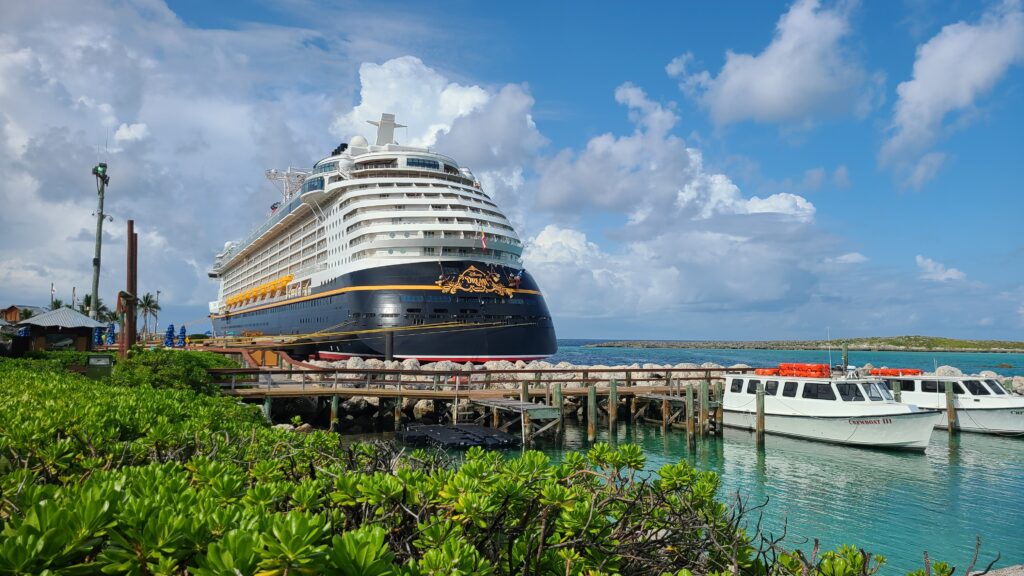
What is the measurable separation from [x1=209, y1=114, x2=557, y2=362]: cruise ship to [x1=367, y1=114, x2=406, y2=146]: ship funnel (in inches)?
164

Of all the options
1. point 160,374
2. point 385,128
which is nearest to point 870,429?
point 160,374

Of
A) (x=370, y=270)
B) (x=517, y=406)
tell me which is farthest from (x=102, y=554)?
(x=370, y=270)

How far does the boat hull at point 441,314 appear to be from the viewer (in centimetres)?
3097

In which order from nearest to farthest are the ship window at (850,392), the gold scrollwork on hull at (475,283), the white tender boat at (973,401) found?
the ship window at (850,392) → the white tender boat at (973,401) → the gold scrollwork on hull at (475,283)

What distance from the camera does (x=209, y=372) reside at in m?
18.9

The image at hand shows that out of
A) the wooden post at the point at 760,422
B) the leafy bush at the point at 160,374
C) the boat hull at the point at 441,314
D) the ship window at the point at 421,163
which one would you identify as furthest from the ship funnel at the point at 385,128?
the wooden post at the point at 760,422

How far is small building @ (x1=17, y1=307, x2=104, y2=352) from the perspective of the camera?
818 inches

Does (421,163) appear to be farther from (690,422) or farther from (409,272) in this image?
(690,422)

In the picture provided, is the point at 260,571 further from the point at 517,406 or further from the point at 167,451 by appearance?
the point at 517,406

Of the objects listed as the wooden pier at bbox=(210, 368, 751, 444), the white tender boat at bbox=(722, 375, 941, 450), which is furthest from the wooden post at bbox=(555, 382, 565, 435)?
the white tender boat at bbox=(722, 375, 941, 450)

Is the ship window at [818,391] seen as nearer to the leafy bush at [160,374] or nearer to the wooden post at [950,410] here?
the wooden post at [950,410]

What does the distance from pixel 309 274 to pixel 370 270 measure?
11279 mm

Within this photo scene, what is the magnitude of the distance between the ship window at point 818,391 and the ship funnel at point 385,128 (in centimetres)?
3634

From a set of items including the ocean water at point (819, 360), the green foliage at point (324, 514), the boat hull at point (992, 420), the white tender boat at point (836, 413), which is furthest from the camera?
the ocean water at point (819, 360)
